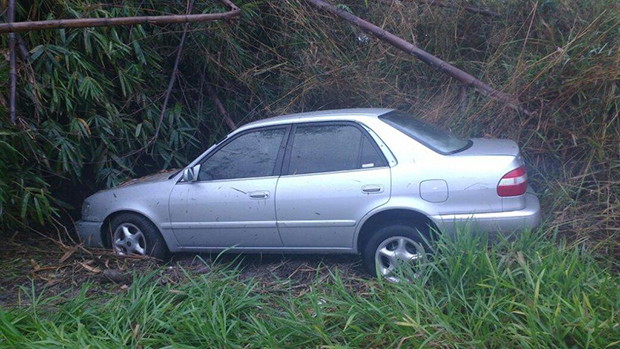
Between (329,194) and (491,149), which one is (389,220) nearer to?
(329,194)

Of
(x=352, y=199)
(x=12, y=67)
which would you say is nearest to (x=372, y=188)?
(x=352, y=199)

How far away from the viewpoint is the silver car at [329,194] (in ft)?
17.4

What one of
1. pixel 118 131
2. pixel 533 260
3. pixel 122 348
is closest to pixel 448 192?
pixel 533 260

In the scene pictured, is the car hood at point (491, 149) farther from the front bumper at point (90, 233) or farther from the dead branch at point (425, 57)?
the front bumper at point (90, 233)

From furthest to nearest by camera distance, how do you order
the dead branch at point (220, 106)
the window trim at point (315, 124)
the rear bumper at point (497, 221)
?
the dead branch at point (220, 106) → the window trim at point (315, 124) → the rear bumper at point (497, 221)

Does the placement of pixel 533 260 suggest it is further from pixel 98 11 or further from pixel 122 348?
pixel 98 11

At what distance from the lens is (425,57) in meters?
8.09

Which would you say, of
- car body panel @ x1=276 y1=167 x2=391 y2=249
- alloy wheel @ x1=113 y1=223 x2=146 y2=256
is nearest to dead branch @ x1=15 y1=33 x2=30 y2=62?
alloy wheel @ x1=113 y1=223 x2=146 y2=256

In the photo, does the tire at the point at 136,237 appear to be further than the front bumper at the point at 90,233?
No

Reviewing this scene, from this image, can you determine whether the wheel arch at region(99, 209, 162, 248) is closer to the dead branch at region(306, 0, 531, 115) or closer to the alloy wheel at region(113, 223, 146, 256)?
the alloy wheel at region(113, 223, 146, 256)

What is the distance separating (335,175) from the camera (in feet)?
18.6

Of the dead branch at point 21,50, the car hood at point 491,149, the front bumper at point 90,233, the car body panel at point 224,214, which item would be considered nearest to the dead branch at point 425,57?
the car hood at point 491,149

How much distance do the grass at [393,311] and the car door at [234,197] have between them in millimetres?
818

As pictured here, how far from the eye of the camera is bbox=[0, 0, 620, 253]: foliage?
670cm
